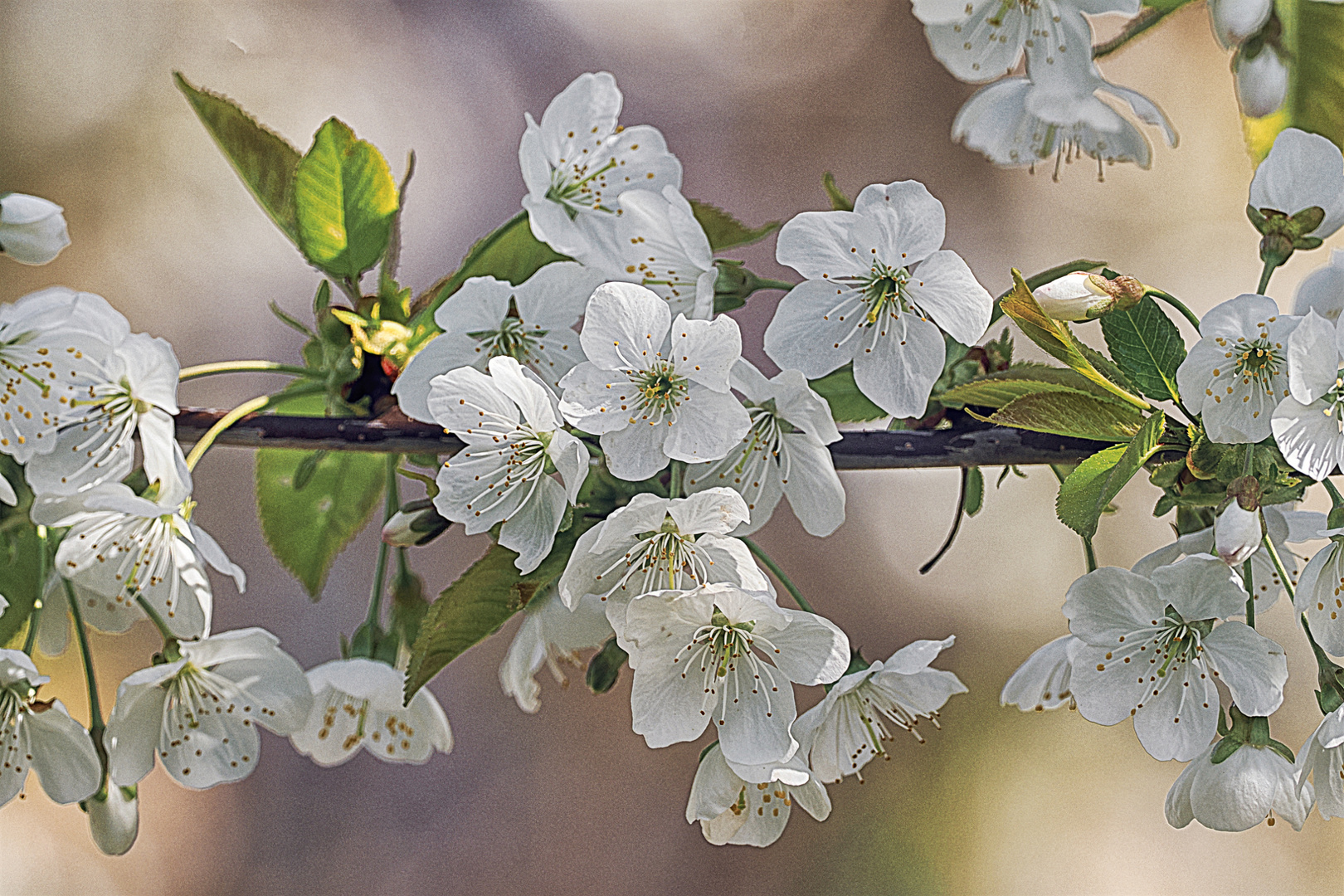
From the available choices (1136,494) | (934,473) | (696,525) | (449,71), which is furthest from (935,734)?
(696,525)

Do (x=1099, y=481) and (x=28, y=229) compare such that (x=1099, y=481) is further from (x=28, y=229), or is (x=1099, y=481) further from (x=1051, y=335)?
(x=28, y=229)

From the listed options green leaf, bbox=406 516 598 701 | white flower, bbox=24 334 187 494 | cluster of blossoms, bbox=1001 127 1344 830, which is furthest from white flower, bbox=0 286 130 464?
cluster of blossoms, bbox=1001 127 1344 830

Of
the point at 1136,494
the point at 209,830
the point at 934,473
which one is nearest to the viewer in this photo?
the point at 209,830

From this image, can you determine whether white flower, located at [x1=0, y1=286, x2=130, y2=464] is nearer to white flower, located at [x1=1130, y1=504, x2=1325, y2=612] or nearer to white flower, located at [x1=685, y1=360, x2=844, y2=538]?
white flower, located at [x1=685, y1=360, x2=844, y2=538]

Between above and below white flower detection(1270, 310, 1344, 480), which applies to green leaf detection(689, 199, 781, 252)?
below

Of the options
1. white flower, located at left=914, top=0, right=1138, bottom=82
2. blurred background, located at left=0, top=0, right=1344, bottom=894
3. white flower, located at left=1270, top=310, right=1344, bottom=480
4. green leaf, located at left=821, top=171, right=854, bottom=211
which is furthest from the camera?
blurred background, located at left=0, top=0, right=1344, bottom=894

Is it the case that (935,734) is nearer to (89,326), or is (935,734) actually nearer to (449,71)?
(449,71)
